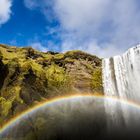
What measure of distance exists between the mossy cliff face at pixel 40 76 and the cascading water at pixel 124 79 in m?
4.10

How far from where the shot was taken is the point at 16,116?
4616 centimetres

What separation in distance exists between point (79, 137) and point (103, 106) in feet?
23.2

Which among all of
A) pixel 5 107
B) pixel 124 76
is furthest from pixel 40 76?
pixel 124 76

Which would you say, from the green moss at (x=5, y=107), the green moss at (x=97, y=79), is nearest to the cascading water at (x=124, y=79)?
the green moss at (x=97, y=79)

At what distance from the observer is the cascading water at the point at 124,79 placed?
1977 inches

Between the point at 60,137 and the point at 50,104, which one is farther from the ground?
the point at 50,104

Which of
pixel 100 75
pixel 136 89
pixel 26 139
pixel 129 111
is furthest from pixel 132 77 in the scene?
pixel 26 139

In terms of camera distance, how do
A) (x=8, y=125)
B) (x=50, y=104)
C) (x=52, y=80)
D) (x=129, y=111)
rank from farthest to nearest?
(x=52, y=80) → (x=50, y=104) → (x=129, y=111) → (x=8, y=125)

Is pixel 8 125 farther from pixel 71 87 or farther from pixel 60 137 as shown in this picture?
pixel 71 87

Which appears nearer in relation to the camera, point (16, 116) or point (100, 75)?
point (16, 116)

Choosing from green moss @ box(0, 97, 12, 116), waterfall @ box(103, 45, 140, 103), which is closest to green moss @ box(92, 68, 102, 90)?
waterfall @ box(103, 45, 140, 103)

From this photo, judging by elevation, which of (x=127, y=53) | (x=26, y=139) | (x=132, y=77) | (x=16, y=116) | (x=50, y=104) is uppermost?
(x=127, y=53)

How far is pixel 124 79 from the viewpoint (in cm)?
5306

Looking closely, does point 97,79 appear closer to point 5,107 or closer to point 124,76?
point 124,76
